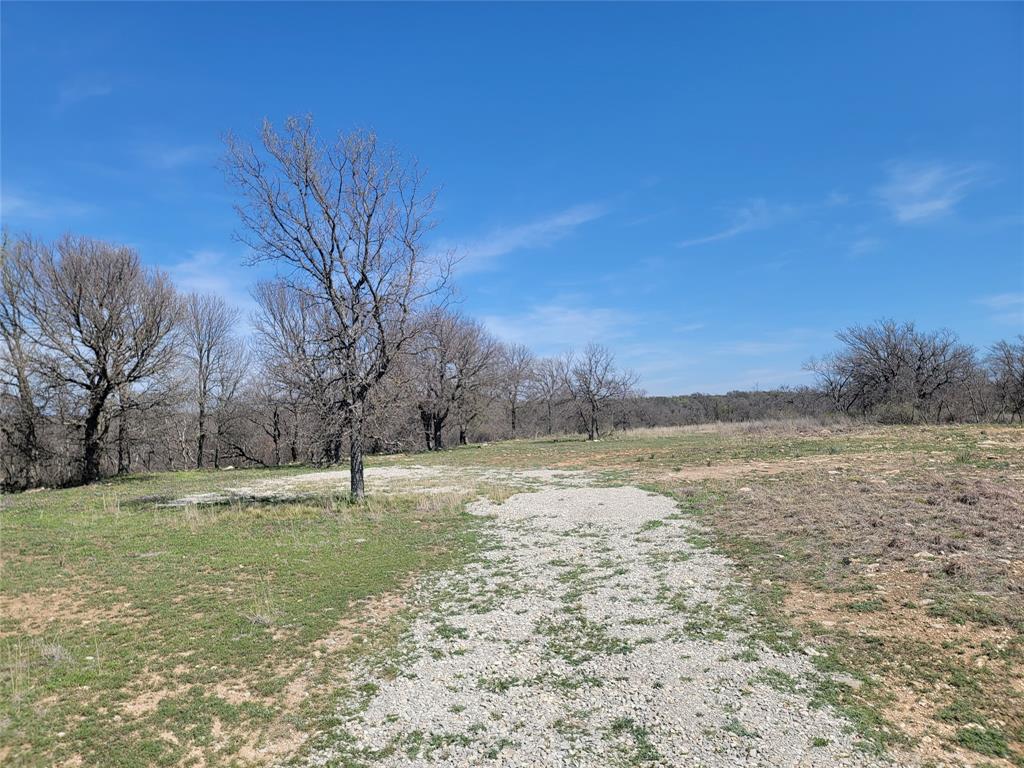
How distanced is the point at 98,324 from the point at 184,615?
66.7 feet

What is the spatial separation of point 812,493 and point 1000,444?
49.7ft

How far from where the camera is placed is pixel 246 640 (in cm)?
628

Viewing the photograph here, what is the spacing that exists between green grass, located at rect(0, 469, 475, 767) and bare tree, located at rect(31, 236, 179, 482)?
9.56 meters

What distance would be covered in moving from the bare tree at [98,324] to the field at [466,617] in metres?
9.37

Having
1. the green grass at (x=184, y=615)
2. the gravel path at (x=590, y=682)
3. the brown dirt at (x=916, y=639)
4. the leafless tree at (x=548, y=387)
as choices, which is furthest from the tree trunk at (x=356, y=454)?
the leafless tree at (x=548, y=387)

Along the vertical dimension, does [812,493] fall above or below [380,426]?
below

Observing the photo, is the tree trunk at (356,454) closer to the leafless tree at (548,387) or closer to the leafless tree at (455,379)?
the leafless tree at (455,379)

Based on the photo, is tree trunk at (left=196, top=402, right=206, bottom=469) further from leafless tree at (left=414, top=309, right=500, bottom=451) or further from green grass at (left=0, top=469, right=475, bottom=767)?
green grass at (left=0, top=469, right=475, bottom=767)

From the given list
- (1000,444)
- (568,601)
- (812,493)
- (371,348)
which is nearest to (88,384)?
(371,348)

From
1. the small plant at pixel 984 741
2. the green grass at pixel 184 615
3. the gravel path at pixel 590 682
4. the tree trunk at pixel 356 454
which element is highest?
the tree trunk at pixel 356 454

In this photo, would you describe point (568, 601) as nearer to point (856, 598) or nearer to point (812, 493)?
point (856, 598)

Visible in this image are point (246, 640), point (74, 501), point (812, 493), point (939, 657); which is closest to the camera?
point (939, 657)

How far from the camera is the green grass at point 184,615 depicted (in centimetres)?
462

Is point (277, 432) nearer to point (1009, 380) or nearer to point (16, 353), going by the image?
point (16, 353)
